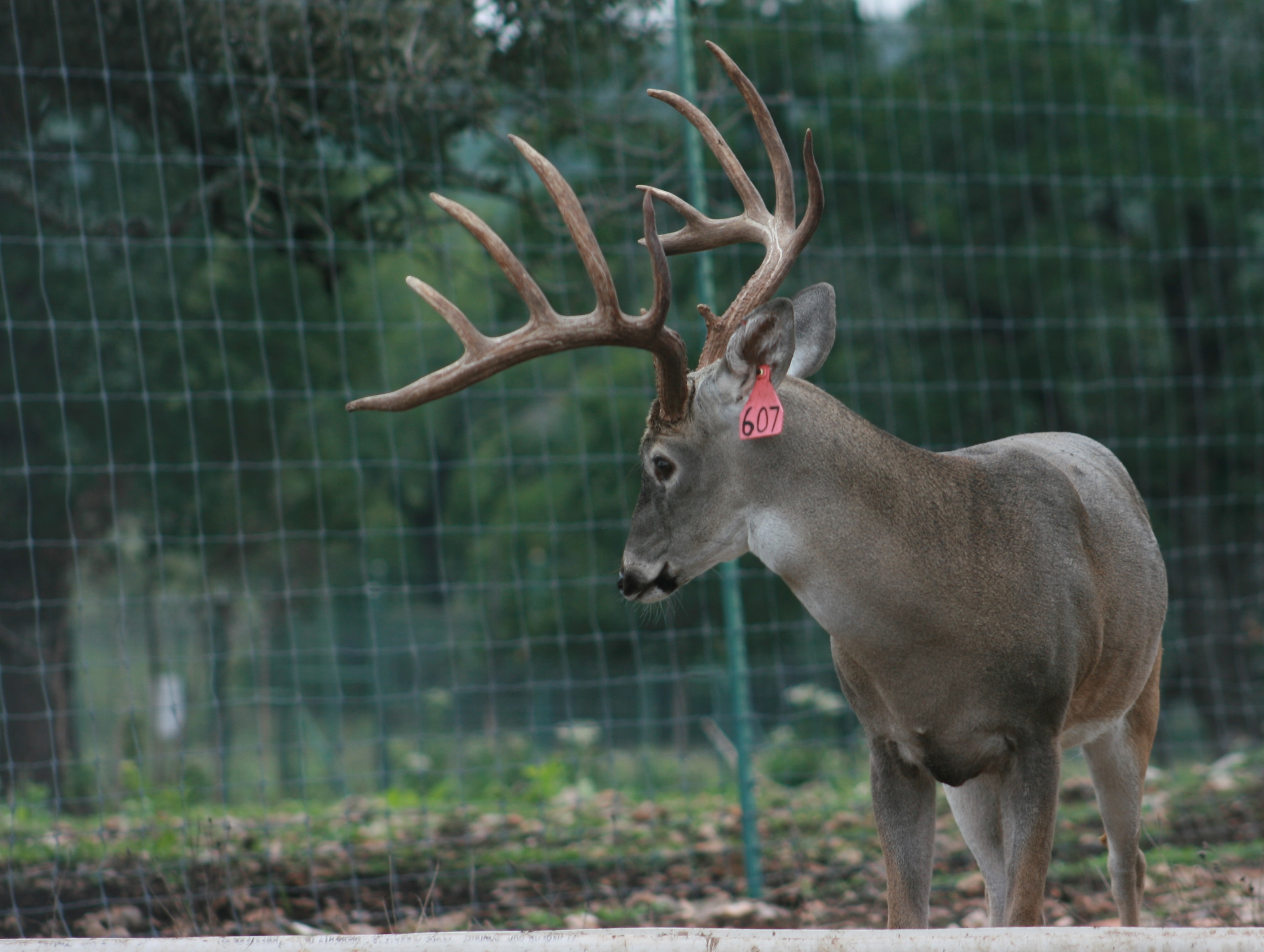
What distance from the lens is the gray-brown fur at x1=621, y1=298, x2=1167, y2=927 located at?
2896 mm

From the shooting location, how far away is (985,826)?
11.0 ft

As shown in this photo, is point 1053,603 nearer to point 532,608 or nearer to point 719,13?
point 719,13

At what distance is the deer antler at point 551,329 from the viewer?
2.91m

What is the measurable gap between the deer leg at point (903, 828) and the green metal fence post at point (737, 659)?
1.98 meters

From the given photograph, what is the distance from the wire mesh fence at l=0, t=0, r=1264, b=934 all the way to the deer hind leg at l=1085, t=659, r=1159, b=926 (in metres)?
1.16

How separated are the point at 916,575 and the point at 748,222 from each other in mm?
1159

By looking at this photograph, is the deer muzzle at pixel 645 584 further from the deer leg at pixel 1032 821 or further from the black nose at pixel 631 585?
the deer leg at pixel 1032 821

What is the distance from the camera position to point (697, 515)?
9.87 feet

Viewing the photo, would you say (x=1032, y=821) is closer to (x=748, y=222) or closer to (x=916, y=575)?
(x=916, y=575)

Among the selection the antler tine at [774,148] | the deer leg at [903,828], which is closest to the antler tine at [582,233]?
the antler tine at [774,148]

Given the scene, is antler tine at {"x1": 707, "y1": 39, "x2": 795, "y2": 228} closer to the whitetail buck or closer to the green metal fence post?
the whitetail buck

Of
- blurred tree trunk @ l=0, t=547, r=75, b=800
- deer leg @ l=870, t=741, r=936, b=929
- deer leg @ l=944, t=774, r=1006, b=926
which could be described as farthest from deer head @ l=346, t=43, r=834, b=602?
blurred tree trunk @ l=0, t=547, r=75, b=800

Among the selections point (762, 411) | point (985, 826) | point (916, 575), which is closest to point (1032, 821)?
point (985, 826)

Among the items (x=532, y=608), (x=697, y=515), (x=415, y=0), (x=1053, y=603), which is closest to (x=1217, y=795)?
(x=1053, y=603)
